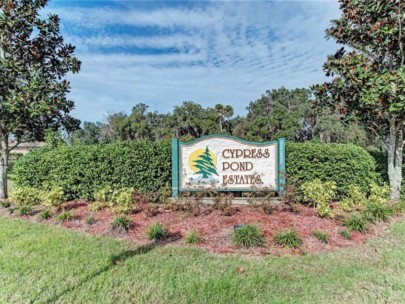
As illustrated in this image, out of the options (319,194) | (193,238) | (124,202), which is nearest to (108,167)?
(124,202)

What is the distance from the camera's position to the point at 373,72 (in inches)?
243

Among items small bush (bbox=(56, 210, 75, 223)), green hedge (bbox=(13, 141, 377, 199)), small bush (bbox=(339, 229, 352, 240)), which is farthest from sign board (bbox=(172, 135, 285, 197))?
small bush (bbox=(56, 210, 75, 223))

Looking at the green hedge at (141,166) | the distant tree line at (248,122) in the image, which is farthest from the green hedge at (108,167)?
the distant tree line at (248,122)

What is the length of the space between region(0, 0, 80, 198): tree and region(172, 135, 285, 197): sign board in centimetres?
355

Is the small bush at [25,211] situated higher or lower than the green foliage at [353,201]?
lower

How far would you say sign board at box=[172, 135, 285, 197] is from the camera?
6578mm

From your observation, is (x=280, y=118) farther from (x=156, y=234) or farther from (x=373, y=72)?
(x=156, y=234)

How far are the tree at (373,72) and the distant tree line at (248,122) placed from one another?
1909 centimetres

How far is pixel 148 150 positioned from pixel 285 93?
150 ft

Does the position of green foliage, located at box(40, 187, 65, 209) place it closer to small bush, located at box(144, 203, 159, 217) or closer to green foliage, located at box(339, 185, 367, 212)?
small bush, located at box(144, 203, 159, 217)

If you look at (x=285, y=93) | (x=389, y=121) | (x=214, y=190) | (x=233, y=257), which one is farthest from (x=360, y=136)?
(x=285, y=93)

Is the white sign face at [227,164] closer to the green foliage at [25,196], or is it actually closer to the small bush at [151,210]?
the small bush at [151,210]

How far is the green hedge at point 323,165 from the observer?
6449mm

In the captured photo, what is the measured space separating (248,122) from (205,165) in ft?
127
